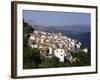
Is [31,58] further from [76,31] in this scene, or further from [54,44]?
[76,31]

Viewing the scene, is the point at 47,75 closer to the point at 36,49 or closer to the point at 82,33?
the point at 36,49

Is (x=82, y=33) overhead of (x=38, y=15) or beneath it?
beneath

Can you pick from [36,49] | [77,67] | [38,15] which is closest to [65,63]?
[77,67]

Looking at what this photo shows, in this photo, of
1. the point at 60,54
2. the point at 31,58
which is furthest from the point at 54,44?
the point at 31,58

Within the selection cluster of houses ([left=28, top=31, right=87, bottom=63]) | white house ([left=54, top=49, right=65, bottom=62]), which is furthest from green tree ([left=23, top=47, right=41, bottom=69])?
white house ([left=54, top=49, right=65, bottom=62])

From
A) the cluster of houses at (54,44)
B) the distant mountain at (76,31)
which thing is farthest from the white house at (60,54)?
the distant mountain at (76,31)

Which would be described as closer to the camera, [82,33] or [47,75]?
[47,75]

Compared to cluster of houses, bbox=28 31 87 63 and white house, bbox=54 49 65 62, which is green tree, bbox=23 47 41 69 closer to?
cluster of houses, bbox=28 31 87 63

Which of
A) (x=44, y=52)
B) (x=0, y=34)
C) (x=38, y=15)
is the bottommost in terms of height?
(x=44, y=52)
